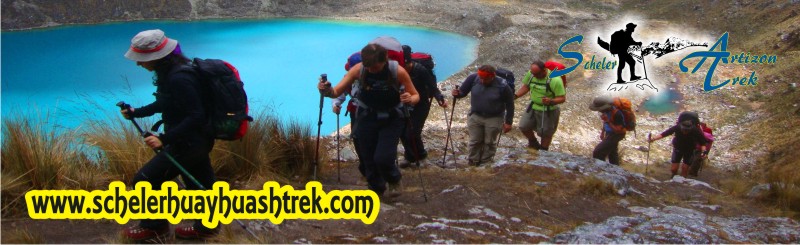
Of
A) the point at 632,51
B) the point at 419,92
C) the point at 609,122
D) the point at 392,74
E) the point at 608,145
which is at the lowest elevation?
the point at 608,145

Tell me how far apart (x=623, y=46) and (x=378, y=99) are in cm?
1762

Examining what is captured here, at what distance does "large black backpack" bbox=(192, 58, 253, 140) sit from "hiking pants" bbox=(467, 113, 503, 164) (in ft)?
11.8

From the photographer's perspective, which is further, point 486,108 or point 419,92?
point 486,108

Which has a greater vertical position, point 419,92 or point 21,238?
point 419,92

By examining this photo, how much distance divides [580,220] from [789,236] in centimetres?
166

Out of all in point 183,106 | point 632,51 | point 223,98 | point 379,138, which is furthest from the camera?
point 632,51

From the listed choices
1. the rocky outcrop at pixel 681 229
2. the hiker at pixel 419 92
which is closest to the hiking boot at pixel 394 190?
the hiker at pixel 419 92

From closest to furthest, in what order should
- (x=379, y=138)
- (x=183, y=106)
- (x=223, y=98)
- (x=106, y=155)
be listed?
1. (x=183, y=106)
2. (x=223, y=98)
3. (x=379, y=138)
4. (x=106, y=155)

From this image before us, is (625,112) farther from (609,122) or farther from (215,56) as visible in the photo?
(215,56)

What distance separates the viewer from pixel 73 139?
5531mm

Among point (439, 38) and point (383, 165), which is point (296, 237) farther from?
point (439, 38)

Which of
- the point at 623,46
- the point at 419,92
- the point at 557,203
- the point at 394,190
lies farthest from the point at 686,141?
the point at 623,46

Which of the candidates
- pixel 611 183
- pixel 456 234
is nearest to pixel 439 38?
pixel 611 183

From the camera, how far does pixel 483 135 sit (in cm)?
715
